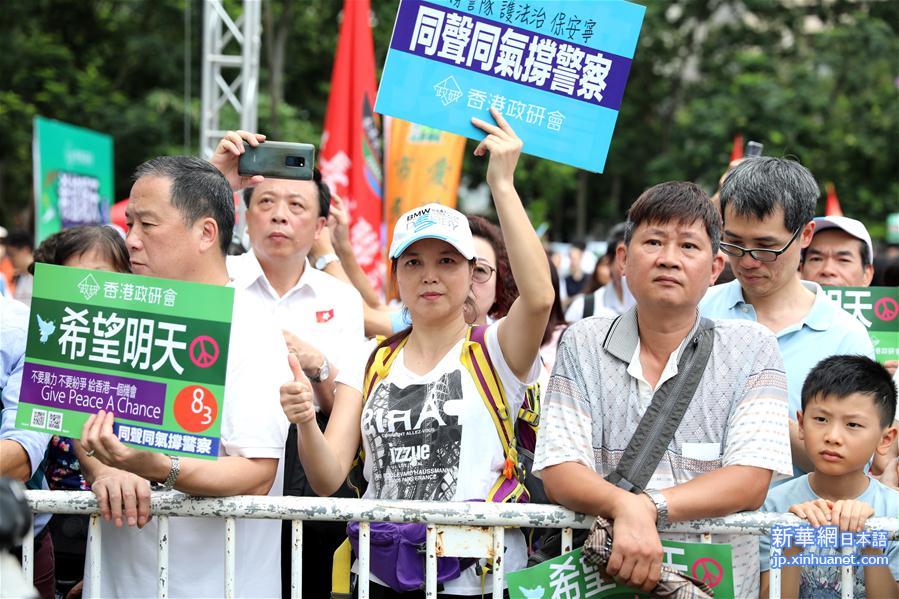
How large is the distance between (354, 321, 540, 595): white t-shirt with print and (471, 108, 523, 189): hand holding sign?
42 centimetres

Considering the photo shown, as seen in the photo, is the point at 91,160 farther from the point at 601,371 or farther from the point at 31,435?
the point at 601,371

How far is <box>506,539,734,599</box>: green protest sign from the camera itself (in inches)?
99.7

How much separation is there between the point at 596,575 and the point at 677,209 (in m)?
0.94

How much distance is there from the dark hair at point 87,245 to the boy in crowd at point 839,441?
2290mm


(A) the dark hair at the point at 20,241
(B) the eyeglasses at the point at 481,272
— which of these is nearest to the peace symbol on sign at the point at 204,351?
(B) the eyeglasses at the point at 481,272

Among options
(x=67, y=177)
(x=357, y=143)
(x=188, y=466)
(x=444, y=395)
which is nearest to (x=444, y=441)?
(x=444, y=395)

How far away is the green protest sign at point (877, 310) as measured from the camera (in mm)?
3861

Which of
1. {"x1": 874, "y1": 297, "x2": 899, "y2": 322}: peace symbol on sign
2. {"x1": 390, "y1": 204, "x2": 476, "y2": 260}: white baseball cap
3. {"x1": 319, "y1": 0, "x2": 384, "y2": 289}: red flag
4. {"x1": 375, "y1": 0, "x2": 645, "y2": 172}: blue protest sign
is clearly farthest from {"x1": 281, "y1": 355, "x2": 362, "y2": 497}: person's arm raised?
{"x1": 319, "y1": 0, "x2": 384, "y2": 289}: red flag

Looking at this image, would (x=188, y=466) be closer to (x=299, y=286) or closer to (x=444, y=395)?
(x=444, y=395)

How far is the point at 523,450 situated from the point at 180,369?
105 centimetres

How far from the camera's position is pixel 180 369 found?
2.52 m

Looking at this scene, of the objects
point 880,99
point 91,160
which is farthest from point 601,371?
point 880,99

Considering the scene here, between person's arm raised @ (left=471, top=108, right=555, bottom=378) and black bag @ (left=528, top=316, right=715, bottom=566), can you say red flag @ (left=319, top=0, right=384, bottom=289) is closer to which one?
person's arm raised @ (left=471, top=108, right=555, bottom=378)

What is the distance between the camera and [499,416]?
2.83 metres
